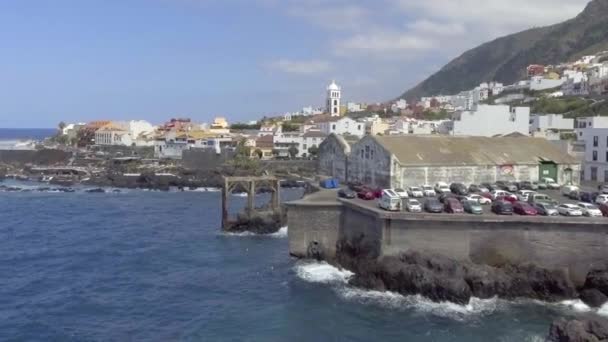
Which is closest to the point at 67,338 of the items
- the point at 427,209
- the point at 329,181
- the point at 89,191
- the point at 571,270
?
the point at 427,209

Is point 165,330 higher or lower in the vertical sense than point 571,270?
lower

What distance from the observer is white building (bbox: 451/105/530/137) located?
69938 mm

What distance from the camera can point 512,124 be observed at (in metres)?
71.2

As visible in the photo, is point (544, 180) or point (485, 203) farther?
point (544, 180)

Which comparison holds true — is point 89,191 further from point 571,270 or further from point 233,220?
point 571,270

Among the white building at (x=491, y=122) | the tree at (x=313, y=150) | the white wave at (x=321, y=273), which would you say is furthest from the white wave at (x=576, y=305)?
the tree at (x=313, y=150)

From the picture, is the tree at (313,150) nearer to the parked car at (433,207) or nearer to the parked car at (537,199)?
the parked car at (537,199)

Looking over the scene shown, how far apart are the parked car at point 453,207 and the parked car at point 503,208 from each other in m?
1.64

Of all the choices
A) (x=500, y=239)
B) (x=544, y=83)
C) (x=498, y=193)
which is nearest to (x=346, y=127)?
(x=544, y=83)

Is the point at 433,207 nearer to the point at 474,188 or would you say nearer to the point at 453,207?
the point at 453,207

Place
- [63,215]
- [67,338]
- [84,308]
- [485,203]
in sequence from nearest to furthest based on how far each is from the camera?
[67,338], [84,308], [485,203], [63,215]

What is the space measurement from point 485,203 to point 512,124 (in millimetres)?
40110

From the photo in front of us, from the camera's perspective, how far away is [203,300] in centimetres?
2850

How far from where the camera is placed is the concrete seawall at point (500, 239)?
2872 centimetres
